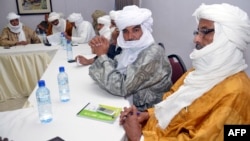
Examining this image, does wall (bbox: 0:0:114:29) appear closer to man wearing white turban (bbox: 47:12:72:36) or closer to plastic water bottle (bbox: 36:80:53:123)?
man wearing white turban (bbox: 47:12:72:36)

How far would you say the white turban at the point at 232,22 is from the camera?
1.09 m

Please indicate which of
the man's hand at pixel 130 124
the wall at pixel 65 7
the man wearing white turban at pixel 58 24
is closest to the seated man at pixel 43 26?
the wall at pixel 65 7

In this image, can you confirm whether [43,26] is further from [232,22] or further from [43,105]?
[232,22]

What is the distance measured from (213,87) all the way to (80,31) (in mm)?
3418

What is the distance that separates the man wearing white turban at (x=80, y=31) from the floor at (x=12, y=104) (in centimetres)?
120

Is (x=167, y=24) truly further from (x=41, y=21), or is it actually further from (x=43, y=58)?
(x=41, y=21)

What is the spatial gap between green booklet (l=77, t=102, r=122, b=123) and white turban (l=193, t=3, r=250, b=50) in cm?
71

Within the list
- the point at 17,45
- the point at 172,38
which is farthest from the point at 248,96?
the point at 17,45

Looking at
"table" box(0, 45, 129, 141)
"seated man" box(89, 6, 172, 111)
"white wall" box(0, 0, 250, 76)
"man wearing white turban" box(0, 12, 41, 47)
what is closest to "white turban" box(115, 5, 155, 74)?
"seated man" box(89, 6, 172, 111)

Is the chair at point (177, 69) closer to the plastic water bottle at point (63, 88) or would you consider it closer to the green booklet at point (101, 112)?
the green booklet at point (101, 112)

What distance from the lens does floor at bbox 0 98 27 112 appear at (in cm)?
327

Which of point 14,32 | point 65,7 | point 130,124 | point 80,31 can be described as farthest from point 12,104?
point 65,7

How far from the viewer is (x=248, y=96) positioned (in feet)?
3.43

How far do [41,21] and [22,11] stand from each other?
18.7 inches
